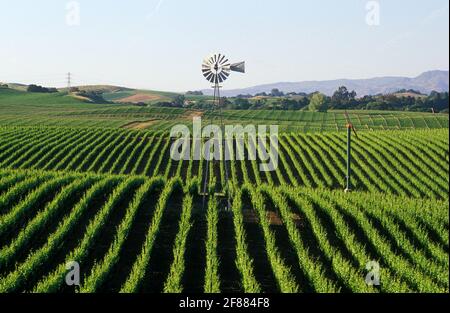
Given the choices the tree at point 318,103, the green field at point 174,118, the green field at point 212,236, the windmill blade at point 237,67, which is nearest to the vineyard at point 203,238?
the green field at point 212,236

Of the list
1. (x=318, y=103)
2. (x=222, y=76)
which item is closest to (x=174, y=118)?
(x=318, y=103)

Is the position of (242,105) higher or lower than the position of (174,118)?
higher

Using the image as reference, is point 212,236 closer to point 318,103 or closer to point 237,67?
point 237,67

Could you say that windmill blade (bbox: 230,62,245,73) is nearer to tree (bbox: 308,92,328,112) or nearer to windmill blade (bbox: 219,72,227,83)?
windmill blade (bbox: 219,72,227,83)

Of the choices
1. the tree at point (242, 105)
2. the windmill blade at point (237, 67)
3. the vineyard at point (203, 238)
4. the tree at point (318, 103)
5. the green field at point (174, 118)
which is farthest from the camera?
the tree at point (242, 105)

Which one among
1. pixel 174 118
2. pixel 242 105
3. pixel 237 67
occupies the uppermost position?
pixel 242 105

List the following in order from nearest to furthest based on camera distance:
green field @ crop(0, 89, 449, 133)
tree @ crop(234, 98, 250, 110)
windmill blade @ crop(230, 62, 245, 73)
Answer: windmill blade @ crop(230, 62, 245, 73)
green field @ crop(0, 89, 449, 133)
tree @ crop(234, 98, 250, 110)

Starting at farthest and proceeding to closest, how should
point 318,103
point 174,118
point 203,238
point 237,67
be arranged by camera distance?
point 318,103 → point 174,118 → point 237,67 → point 203,238

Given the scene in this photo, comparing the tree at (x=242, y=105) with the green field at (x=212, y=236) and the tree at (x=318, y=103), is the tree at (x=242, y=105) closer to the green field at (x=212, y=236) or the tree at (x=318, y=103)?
the tree at (x=318, y=103)

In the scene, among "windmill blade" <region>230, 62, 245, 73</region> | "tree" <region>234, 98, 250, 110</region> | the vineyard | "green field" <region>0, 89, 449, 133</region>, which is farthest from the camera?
"tree" <region>234, 98, 250, 110</region>

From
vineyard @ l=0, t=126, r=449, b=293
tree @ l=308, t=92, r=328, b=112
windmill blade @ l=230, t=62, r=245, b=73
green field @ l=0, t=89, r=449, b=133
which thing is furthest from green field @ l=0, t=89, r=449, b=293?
tree @ l=308, t=92, r=328, b=112

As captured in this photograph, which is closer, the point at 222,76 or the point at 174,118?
the point at 222,76

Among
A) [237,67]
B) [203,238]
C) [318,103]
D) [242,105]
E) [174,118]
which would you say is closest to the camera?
[203,238]
